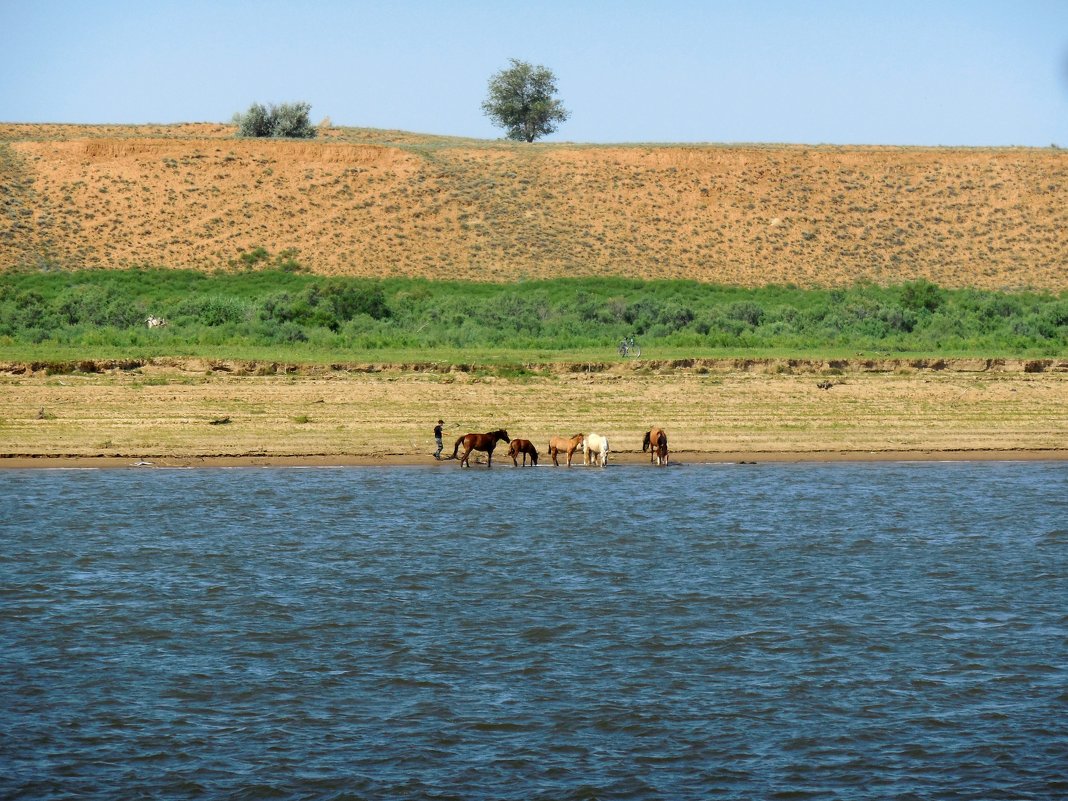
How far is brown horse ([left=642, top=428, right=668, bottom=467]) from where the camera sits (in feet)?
92.2

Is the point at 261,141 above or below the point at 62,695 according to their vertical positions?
above

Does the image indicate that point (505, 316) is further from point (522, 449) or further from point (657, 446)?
point (522, 449)

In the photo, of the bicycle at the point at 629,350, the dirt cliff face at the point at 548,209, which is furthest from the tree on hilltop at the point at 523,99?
the bicycle at the point at 629,350

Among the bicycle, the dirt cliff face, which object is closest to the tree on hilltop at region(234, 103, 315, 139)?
the dirt cliff face

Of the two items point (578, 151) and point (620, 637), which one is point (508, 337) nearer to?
point (620, 637)

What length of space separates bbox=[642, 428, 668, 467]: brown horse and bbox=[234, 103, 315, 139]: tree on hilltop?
3254 inches

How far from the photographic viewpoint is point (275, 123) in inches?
4254

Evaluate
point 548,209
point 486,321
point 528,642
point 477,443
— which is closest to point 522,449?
point 477,443

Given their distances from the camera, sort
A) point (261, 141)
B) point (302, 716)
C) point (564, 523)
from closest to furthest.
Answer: point (302, 716) < point (564, 523) < point (261, 141)

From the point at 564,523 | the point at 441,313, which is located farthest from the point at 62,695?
the point at 441,313

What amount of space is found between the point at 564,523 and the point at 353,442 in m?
7.91

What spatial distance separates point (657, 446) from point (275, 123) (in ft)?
279

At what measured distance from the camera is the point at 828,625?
16.6m

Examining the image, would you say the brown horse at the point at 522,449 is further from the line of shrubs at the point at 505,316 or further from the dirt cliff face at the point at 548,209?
the dirt cliff face at the point at 548,209
